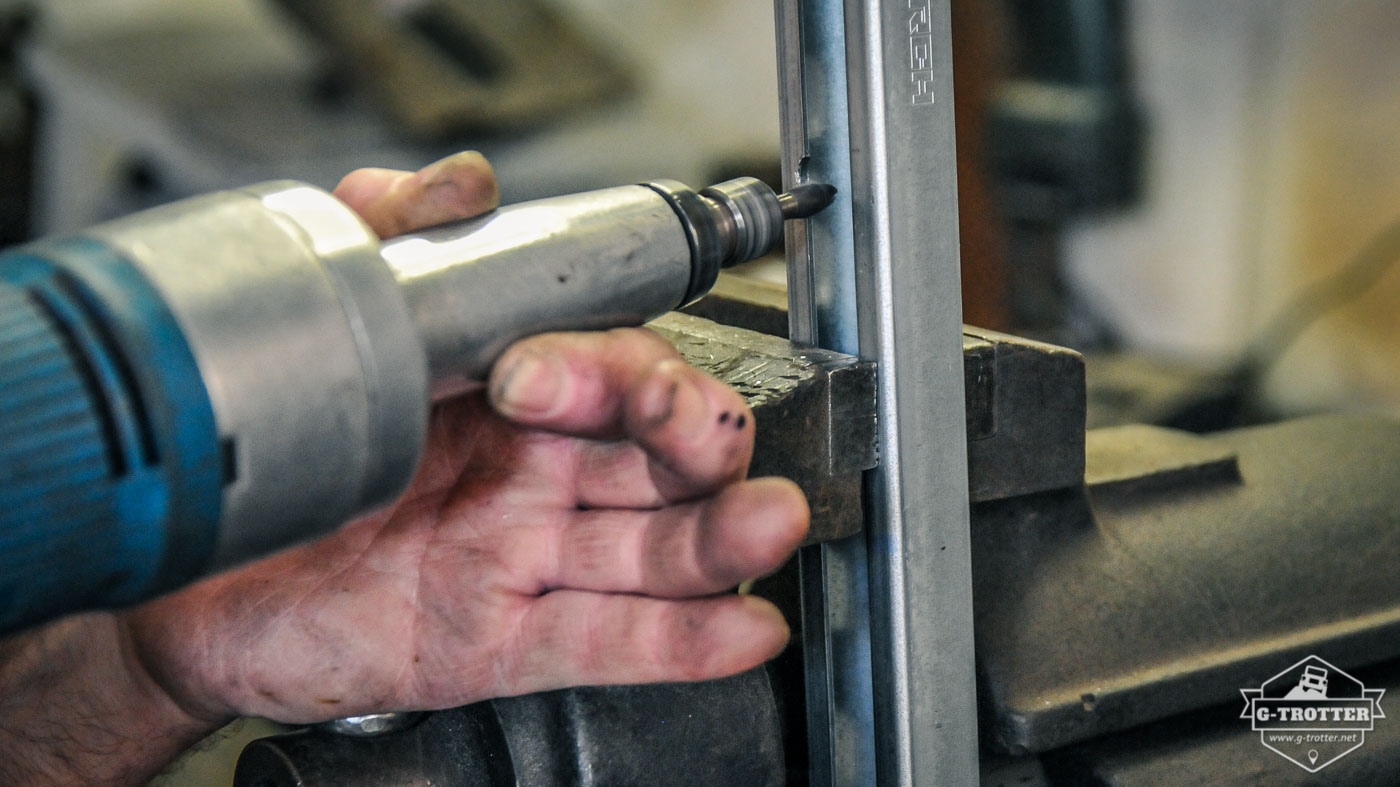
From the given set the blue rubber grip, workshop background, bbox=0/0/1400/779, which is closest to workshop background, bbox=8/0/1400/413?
workshop background, bbox=0/0/1400/779

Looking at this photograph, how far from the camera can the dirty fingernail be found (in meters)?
0.50

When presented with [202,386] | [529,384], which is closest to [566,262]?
[529,384]

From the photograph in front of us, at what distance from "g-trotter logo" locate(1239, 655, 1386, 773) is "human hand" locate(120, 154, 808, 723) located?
453 mm

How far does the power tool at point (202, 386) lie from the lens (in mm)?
411

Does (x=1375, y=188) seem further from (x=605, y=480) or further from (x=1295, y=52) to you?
(x=605, y=480)

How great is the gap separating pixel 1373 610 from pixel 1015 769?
0.34 meters

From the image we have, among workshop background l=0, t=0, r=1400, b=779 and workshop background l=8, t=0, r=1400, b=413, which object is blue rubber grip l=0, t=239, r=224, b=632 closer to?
workshop background l=0, t=0, r=1400, b=779

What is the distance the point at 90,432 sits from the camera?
16.3 inches

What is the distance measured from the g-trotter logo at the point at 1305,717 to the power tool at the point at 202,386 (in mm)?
677

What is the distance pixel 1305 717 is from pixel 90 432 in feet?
2.73

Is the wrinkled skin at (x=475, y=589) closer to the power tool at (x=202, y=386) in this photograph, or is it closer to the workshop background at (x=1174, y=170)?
the power tool at (x=202, y=386)

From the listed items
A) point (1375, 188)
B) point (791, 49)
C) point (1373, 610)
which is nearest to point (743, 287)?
point (791, 49)

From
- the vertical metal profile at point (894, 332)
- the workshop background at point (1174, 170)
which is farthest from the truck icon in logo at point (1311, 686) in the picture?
the workshop background at point (1174, 170)

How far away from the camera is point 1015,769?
2.57 ft
